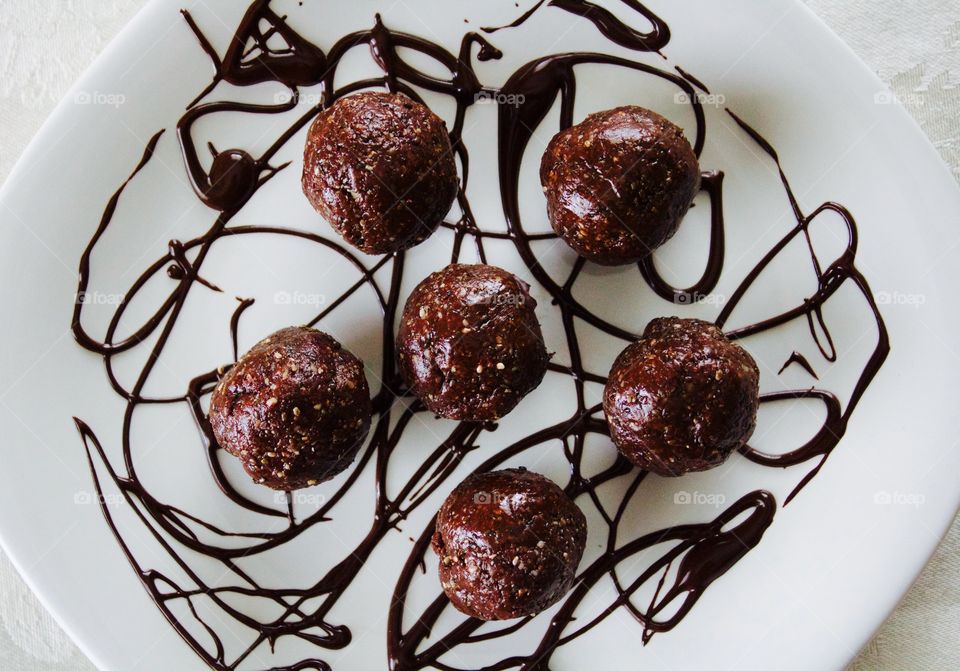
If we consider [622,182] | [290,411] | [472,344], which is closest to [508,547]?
[472,344]

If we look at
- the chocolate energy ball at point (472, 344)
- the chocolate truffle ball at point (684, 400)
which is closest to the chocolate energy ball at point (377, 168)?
the chocolate energy ball at point (472, 344)

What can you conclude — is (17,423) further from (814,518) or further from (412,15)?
(814,518)

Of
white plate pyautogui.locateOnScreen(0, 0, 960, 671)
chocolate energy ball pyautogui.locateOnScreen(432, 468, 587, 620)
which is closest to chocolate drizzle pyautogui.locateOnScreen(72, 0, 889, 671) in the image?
white plate pyautogui.locateOnScreen(0, 0, 960, 671)

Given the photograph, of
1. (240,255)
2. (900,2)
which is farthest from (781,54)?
(240,255)

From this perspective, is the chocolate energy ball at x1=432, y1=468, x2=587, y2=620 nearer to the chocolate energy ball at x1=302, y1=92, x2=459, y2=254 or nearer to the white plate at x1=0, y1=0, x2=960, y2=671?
the white plate at x1=0, y1=0, x2=960, y2=671

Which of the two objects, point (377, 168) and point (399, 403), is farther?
point (399, 403)

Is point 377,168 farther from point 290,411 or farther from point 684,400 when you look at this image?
point 684,400

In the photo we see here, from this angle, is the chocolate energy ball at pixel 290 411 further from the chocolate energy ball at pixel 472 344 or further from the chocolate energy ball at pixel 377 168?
the chocolate energy ball at pixel 377 168
